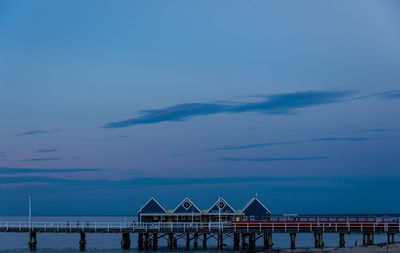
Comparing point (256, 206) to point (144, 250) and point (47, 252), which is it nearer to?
point (144, 250)

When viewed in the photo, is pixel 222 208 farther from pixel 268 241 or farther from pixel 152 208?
pixel 268 241

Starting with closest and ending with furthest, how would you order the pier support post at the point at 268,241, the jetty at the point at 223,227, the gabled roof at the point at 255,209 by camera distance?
1. the jetty at the point at 223,227
2. the pier support post at the point at 268,241
3. the gabled roof at the point at 255,209

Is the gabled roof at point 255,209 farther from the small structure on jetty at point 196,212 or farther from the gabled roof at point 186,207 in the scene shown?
the gabled roof at point 186,207

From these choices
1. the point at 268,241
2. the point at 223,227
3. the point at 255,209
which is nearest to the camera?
the point at 223,227

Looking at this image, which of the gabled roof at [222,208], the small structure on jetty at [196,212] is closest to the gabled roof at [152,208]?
the small structure on jetty at [196,212]

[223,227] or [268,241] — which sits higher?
[223,227]

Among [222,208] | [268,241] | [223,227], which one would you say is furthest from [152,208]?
[268,241]

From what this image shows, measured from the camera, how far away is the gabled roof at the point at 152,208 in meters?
82.8

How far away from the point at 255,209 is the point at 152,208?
14.7 metres

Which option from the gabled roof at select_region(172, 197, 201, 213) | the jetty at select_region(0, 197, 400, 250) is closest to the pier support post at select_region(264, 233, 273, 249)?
the jetty at select_region(0, 197, 400, 250)

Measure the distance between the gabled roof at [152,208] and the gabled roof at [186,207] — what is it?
2209 mm

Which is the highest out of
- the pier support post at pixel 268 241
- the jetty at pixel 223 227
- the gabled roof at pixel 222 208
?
the gabled roof at pixel 222 208

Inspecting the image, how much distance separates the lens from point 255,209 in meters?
78.6

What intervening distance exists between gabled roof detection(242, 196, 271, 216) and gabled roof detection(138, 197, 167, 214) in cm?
1203
